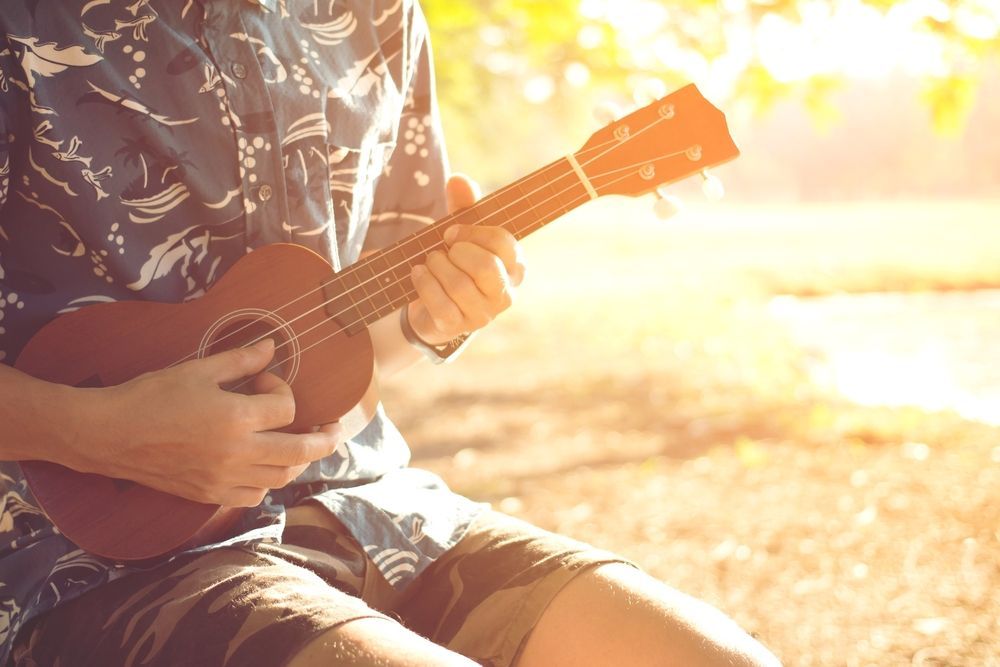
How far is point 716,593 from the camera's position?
310 cm

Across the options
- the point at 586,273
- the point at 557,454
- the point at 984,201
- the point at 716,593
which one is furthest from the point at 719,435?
the point at 984,201

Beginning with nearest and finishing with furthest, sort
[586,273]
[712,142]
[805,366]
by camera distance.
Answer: [712,142], [805,366], [586,273]

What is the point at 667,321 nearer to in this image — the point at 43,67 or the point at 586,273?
the point at 586,273

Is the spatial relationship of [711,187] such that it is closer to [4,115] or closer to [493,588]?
[493,588]

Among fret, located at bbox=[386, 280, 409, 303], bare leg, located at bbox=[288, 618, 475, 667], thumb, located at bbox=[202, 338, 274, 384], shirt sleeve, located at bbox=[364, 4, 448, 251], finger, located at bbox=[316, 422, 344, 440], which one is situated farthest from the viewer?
shirt sleeve, located at bbox=[364, 4, 448, 251]

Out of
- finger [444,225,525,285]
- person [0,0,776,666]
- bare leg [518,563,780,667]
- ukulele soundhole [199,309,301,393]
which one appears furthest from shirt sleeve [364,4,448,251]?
bare leg [518,563,780,667]

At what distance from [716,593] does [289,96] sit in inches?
89.6

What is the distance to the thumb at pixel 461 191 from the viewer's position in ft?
6.11

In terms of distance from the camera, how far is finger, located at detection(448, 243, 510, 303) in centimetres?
161

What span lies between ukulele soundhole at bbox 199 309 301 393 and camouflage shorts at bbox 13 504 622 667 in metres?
0.25

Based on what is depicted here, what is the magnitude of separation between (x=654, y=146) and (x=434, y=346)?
1.97 feet

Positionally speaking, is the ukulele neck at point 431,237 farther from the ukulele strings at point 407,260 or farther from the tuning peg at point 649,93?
the tuning peg at point 649,93

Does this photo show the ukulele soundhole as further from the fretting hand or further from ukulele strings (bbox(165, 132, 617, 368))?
the fretting hand

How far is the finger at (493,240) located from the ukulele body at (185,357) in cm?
25
